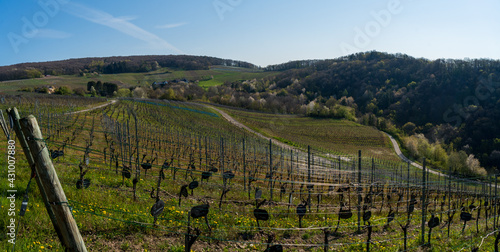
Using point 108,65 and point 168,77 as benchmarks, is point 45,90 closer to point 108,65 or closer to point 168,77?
point 108,65

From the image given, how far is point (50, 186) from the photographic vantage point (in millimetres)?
2707

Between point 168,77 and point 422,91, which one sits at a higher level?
point 168,77

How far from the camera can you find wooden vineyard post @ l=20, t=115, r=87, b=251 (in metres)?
2.65

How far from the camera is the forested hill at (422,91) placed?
71438mm

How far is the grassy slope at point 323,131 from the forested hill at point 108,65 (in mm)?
61043

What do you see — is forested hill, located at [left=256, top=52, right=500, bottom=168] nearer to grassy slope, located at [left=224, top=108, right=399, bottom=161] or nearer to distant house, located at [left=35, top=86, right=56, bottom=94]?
grassy slope, located at [left=224, top=108, right=399, bottom=161]

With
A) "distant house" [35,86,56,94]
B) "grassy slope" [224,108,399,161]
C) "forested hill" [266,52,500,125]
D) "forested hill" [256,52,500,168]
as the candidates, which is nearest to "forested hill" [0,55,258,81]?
"distant house" [35,86,56,94]

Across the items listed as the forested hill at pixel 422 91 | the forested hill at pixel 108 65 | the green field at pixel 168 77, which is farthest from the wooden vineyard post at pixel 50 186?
the forested hill at pixel 108 65

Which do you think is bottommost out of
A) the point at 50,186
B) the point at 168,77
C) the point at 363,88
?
the point at 50,186

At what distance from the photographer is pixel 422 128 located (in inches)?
3398

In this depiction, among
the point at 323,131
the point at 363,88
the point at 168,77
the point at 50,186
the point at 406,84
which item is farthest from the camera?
the point at 363,88

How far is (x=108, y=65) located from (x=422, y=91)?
113 metres

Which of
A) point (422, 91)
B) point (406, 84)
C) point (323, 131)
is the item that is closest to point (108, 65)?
point (323, 131)

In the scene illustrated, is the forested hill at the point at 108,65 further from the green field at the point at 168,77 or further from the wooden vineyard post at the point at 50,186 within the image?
the wooden vineyard post at the point at 50,186
